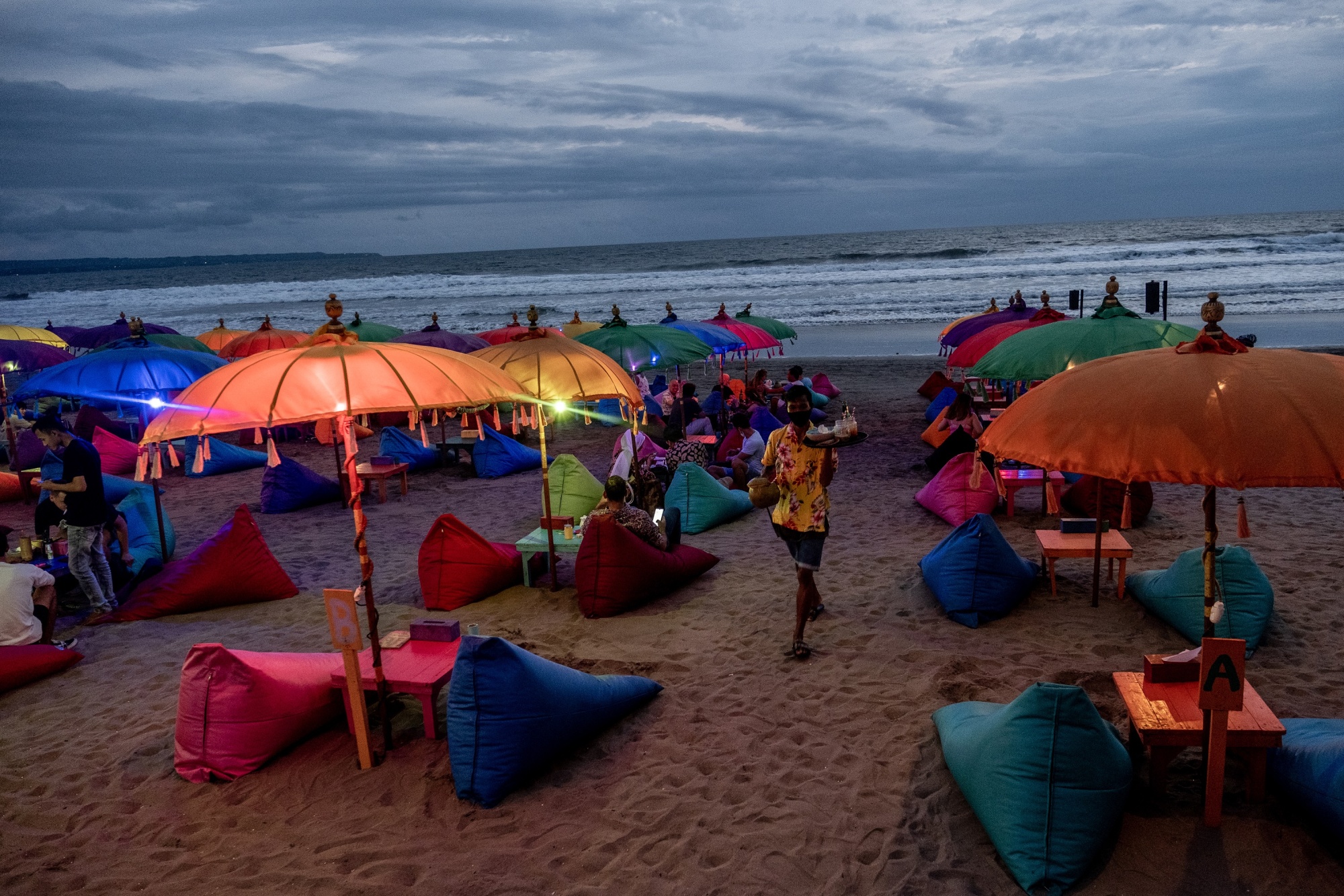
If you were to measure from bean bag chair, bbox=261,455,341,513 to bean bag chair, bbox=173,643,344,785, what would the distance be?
6.17 m

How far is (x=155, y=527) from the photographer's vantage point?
27.0 ft

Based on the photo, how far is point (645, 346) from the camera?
10195 mm

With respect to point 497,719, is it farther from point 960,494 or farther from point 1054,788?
point 960,494

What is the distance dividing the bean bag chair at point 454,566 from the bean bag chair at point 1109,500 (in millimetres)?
5130

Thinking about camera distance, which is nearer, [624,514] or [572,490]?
[624,514]

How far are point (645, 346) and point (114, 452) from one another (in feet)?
25.2

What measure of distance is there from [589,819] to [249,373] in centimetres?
263

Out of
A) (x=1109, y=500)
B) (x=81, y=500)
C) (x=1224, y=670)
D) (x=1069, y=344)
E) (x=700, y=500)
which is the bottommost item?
(x=700, y=500)

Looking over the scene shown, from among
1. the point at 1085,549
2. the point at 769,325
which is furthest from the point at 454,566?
the point at 769,325

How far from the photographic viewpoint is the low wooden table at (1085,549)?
6.14 meters

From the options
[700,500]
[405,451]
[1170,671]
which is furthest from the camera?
[405,451]

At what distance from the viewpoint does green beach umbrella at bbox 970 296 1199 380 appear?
7.24m

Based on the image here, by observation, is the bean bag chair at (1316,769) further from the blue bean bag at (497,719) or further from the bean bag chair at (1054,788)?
the blue bean bag at (497,719)

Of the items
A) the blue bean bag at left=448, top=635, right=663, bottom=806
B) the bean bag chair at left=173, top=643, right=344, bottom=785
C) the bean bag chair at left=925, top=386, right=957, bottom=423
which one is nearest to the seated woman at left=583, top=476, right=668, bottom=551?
the blue bean bag at left=448, top=635, right=663, bottom=806
